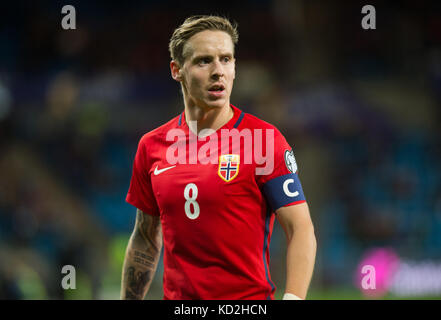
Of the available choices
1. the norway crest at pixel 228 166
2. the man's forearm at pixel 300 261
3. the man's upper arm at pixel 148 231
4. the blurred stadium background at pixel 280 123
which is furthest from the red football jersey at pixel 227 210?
the blurred stadium background at pixel 280 123

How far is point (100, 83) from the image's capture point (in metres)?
13.6

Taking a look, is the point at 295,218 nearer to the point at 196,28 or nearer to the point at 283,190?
the point at 283,190

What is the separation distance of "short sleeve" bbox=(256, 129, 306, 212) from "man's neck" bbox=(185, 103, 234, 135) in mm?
342

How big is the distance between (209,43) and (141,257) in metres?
1.30

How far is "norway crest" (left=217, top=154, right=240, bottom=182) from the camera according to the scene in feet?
10.1

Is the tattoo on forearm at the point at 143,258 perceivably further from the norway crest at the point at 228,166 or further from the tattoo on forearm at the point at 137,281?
the norway crest at the point at 228,166

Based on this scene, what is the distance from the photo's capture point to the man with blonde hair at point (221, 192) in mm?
Result: 2984

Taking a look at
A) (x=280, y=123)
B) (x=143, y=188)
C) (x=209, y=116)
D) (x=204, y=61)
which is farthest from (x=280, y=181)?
(x=280, y=123)

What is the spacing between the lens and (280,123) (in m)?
12.5

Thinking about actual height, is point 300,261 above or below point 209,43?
below

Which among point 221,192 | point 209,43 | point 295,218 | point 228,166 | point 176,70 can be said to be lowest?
point 295,218

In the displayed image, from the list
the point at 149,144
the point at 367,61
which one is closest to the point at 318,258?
the point at 367,61

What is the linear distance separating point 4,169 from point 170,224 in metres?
10.2

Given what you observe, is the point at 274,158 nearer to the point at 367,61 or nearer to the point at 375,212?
the point at 375,212
